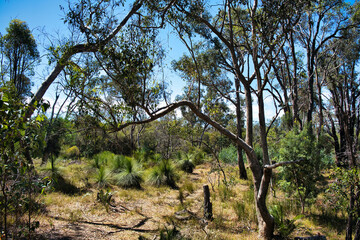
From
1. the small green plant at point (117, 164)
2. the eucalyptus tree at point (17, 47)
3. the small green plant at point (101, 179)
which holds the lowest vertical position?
the small green plant at point (101, 179)

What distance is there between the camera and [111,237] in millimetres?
5176

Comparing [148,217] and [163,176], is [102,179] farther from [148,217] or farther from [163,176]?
[148,217]

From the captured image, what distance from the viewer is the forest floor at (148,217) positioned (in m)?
5.21

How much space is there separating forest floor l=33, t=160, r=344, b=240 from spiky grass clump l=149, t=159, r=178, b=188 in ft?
3.93

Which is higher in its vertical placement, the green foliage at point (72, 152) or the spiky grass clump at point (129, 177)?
the green foliage at point (72, 152)

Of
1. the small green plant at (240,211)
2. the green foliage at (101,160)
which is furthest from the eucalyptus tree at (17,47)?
the small green plant at (240,211)

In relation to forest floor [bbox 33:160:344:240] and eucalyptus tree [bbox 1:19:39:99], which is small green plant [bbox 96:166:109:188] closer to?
forest floor [bbox 33:160:344:240]

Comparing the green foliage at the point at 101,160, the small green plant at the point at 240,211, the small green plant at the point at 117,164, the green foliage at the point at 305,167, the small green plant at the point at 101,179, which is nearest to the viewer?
the small green plant at the point at 240,211

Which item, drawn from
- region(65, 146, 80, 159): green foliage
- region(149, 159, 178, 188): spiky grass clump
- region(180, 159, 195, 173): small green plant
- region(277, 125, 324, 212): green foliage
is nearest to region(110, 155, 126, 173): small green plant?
region(149, 159, 178, 188): spiky grass clump

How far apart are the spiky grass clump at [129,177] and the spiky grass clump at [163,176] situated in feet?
2.12

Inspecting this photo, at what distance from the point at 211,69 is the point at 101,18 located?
7169 millimetres

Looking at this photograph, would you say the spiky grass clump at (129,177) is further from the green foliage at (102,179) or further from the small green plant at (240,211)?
the small green plant at (240,211)

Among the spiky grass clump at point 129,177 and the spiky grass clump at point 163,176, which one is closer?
the spiky grass clump at point 129,177

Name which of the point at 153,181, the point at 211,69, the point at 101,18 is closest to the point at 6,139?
Answer: the point at 101,18
